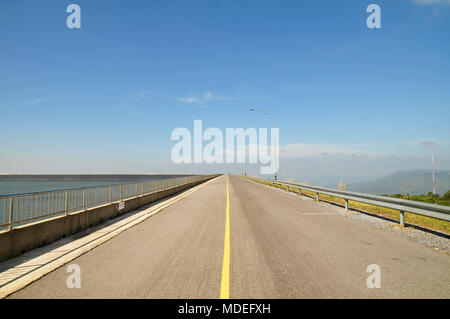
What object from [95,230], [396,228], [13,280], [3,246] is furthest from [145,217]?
[396,228]

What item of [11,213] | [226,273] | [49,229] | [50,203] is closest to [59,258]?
[11,213]

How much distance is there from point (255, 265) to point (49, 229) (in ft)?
18.4

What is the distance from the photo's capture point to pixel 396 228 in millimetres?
8258

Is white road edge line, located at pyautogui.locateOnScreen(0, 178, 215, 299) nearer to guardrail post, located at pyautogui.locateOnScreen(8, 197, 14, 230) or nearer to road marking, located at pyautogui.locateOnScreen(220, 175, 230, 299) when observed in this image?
guardrail post, located at pyautogui.locateOnScreen(8, 197, 14, 230)

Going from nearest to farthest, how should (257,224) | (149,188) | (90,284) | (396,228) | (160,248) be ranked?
1. (90,284)
2. (160,248)
3. (396,228)
4. (257,224)
5. (149,188)

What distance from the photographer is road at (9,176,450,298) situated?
12.7 feet

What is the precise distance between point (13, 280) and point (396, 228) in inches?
387

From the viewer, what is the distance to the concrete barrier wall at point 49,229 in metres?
5.64

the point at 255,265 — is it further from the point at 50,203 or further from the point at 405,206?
the point at 50,203

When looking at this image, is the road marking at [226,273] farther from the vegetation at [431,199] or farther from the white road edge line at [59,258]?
the vegetation at [431,199]

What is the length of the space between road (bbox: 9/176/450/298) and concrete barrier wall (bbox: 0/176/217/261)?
1.52m

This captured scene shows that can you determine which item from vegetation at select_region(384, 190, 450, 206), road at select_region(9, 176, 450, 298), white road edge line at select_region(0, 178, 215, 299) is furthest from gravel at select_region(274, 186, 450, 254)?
vegetation at select_region(384, 190, 450, 206)

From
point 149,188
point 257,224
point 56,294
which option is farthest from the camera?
point 149,188
